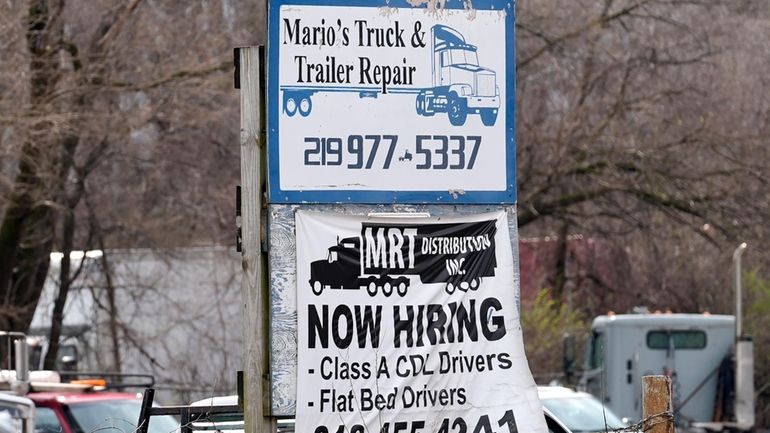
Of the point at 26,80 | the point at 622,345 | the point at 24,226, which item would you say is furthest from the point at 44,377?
the point at 622,345

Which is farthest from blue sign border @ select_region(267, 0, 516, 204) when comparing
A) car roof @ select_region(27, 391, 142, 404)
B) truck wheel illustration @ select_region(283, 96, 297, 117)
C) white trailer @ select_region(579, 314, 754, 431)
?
white trailer @ select_region(579, 314, 754, 431)

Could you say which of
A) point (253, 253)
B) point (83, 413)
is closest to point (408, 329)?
point (253, 253)

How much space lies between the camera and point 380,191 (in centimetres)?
582

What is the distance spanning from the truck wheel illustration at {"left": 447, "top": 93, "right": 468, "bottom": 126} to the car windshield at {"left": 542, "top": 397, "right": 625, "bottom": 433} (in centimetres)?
944

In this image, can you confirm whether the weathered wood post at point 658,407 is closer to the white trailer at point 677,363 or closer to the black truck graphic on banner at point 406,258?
the black truck graphic on banner at point 406,258

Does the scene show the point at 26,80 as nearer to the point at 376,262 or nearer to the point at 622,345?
the point at 622,345

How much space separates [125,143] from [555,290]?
16.3m

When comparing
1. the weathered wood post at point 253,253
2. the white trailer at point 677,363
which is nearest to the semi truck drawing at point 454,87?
the weathered wood post at point 253,253

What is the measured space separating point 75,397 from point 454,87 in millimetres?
7371

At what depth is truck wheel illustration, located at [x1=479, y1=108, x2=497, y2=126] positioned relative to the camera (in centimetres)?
595

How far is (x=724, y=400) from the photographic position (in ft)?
74.0

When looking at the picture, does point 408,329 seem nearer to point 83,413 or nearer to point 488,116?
point 488,116

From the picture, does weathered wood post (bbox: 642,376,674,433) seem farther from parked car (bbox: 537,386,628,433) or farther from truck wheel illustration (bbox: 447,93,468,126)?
parked car (bbox: 537,386,628,433)

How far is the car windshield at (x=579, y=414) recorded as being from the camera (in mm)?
15047
